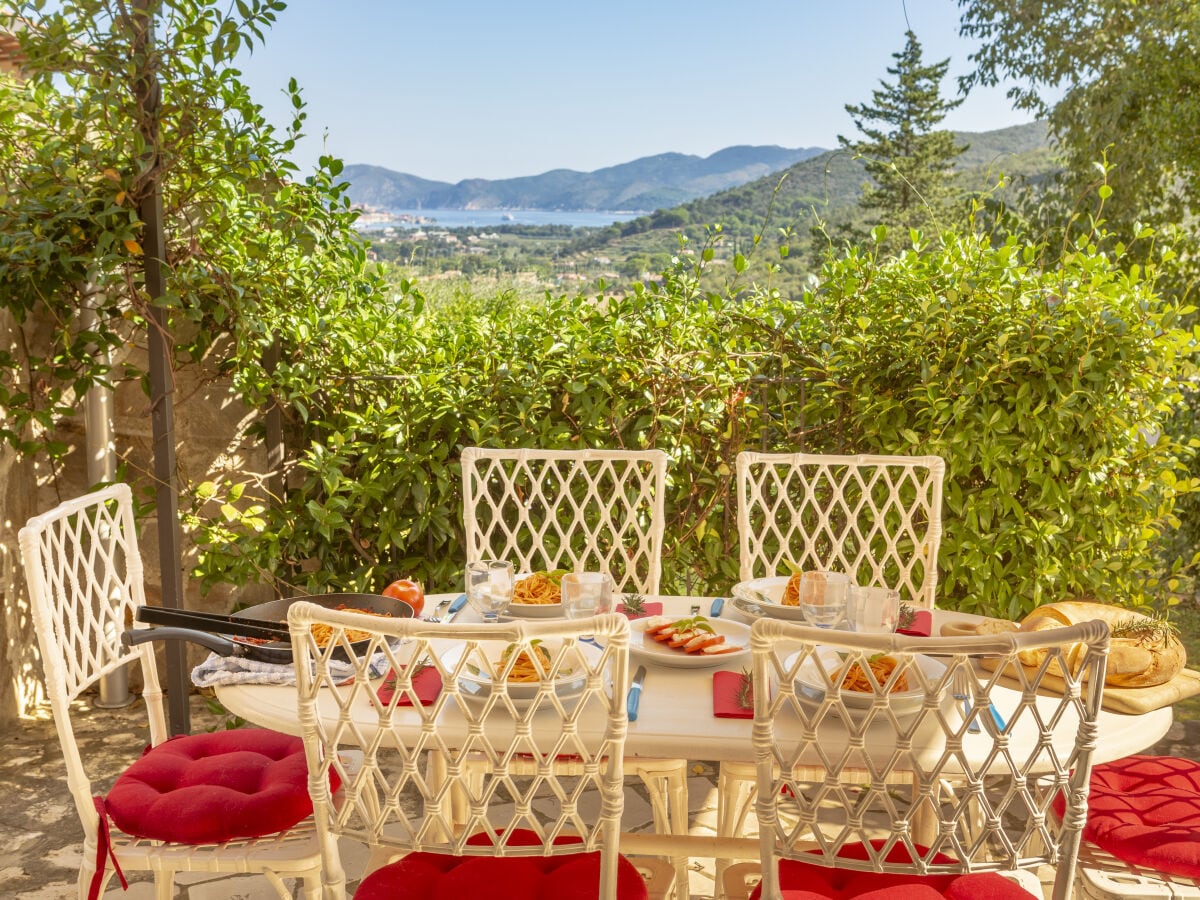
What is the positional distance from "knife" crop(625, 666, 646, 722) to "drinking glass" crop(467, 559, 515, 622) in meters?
0.31

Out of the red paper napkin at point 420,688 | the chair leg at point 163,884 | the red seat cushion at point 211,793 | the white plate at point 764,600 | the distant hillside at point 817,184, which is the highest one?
the distant hillside at point 817,184

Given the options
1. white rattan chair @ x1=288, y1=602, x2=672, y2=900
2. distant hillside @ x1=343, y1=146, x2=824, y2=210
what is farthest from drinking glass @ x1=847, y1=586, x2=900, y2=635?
distant hillside @ x1=343, y1=146, x2=824, y2=210

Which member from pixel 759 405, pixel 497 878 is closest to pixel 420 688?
pixel 497 878

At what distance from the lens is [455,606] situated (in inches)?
81.5

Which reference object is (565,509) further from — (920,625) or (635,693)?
(635,693)

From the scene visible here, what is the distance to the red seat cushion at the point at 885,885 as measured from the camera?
1.39 m

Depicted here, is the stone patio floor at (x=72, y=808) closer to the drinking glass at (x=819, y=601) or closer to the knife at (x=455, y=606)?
the knife at (x=455, y=606)

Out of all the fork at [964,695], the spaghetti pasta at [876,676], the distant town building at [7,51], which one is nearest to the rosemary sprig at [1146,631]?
the fork at [964,695]

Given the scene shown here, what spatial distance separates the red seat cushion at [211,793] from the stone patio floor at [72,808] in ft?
2.00

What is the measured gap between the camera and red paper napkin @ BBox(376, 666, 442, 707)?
156cm

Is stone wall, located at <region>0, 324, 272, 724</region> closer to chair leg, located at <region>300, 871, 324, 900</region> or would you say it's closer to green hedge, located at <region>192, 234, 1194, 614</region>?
green hedge, located at <region>192, 234, 1194, 614</region>

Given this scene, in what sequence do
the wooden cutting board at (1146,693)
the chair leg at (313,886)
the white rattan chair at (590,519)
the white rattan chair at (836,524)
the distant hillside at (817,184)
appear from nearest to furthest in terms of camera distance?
the wooden cutting board at (1146,693) < the chair leg at (313,886) < the white rattan chair at (590,519) < the white rattan chair at (836,524) < the distant hillside at (817,184)

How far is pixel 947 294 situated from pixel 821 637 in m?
2.01

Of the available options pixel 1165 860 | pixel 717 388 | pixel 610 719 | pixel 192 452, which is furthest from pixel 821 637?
pixel 192 452
